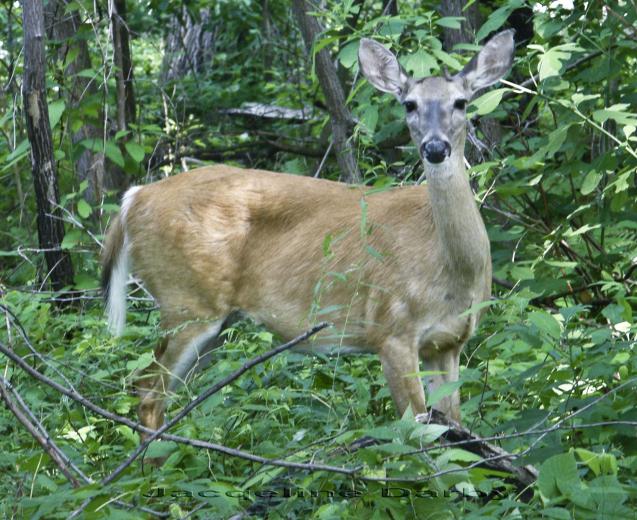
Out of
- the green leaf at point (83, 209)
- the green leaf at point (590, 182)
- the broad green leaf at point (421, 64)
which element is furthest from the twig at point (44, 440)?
the green leaf at point (83, 209)

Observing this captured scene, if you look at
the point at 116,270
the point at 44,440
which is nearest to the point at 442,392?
the point at 44,440

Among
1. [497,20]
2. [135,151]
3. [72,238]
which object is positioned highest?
[497,20]

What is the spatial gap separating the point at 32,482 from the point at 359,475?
1.23 meters

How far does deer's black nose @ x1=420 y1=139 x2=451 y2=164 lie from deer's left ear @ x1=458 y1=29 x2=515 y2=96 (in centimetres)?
64

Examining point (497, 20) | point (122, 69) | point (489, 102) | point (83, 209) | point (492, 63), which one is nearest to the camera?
point (489, 102)

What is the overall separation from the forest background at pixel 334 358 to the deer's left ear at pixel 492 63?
120mm

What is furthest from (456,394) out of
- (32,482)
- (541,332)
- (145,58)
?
(145,58)

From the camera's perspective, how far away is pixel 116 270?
19.8 feet

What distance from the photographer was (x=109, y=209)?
270 inches

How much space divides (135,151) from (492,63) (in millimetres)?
2863

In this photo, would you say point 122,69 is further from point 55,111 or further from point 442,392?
point 442,392

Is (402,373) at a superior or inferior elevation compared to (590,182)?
inferior

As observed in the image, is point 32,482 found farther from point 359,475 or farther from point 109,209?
point 109,209

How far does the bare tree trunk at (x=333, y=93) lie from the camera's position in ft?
24.5
